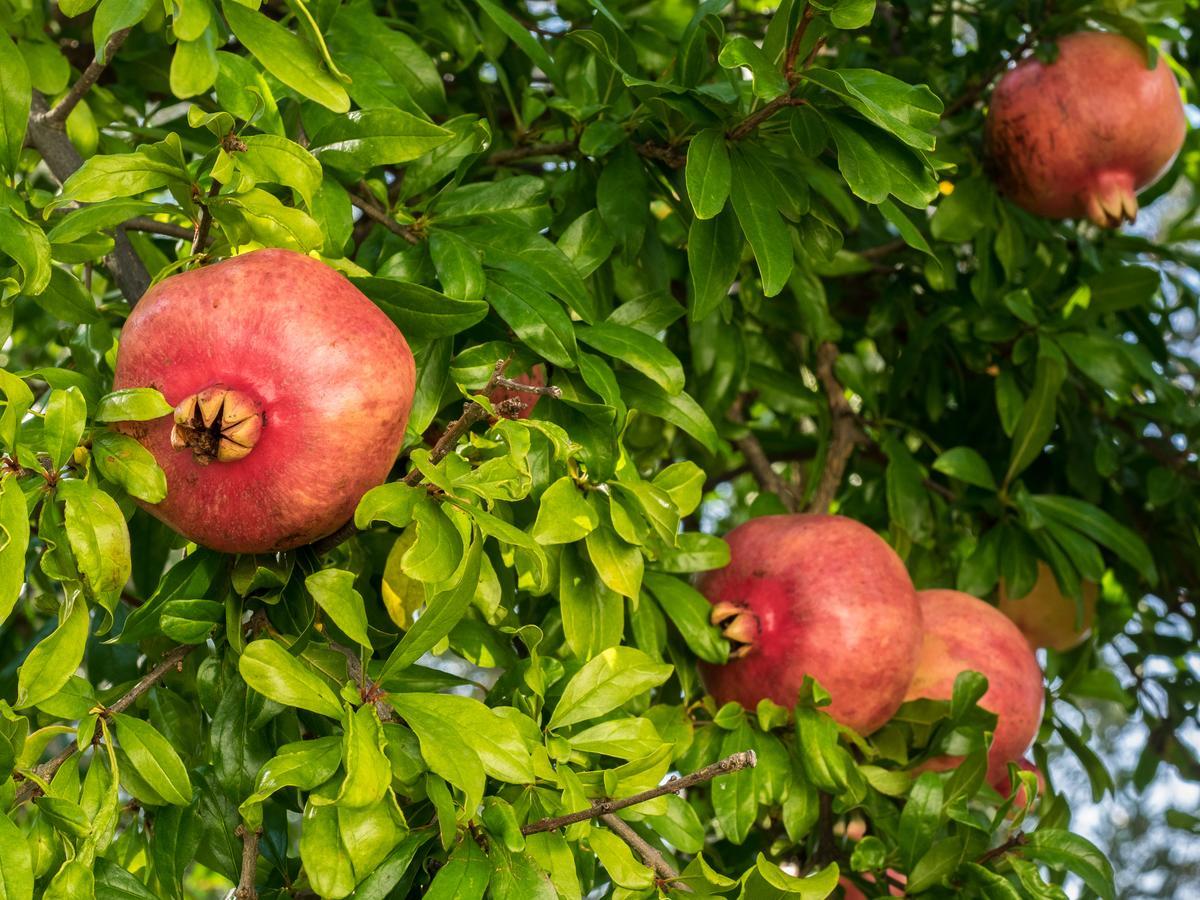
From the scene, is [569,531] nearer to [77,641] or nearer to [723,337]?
[77,641]

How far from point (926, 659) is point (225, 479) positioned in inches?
32.8

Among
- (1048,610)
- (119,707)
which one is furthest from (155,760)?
(1048,610)

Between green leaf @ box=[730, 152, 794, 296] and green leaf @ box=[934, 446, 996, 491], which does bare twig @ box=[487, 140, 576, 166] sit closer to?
green leaf @ box=[730, 152, 794, 296]

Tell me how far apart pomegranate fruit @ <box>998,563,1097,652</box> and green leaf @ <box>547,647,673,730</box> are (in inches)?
36.1

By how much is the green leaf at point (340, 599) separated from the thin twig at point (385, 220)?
0.35 m

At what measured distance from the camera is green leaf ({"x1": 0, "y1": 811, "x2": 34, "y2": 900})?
743 millimetres

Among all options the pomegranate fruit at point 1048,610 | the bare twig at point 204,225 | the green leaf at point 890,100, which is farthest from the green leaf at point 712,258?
the pomegranate fruit at point 1048,610

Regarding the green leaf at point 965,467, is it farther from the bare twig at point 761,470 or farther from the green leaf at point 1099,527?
the bare twig at point 761,470

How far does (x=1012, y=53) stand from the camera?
1684mm

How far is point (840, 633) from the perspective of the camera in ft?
4.12

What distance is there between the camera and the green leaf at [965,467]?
4.97 ft

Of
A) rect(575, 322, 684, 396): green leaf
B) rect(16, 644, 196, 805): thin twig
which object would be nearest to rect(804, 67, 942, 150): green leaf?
rect(575, 322, 684, 396): green leaf

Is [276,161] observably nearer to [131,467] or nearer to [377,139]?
[377,139]

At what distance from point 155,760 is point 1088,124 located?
1295 mm
